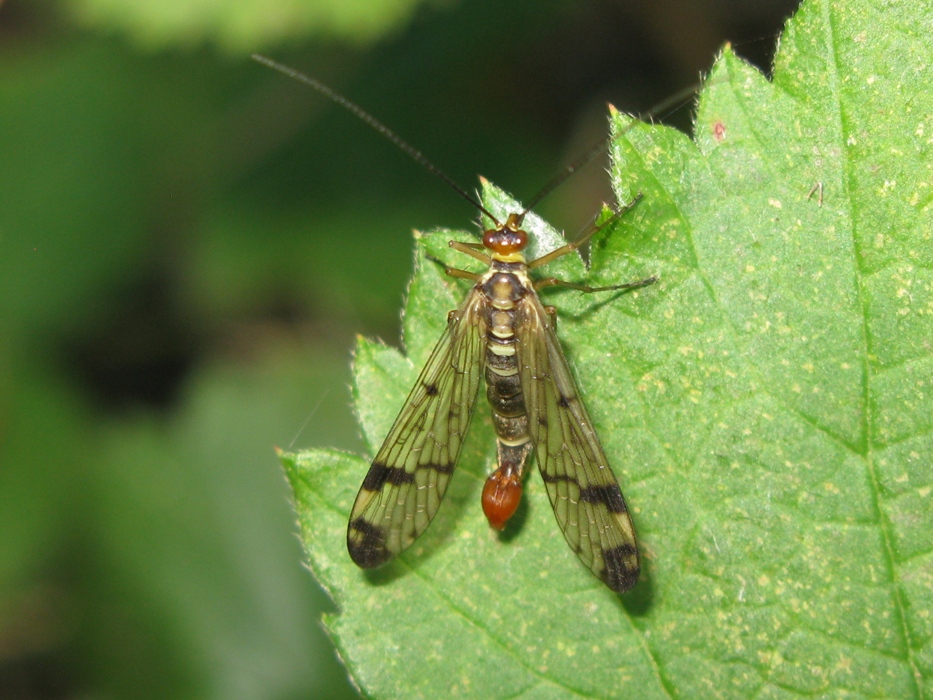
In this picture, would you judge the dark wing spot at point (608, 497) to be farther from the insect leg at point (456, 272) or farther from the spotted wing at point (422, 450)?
the insect leg at point (456, 272)

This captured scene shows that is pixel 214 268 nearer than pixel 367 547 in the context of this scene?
No

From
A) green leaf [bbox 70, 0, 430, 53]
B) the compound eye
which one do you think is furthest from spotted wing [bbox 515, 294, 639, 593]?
green leaf [bbox 70, 0, 430, 53]

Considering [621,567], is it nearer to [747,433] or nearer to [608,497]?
[608,497]

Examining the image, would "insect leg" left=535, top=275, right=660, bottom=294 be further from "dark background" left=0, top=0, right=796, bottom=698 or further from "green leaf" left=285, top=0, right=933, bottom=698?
"dark background" left=0, top=0, right=796, bottom=698

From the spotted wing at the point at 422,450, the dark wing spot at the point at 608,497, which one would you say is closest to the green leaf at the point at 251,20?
the spotted wing at the point at 422,450

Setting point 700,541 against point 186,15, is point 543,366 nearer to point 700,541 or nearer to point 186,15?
point 700,541

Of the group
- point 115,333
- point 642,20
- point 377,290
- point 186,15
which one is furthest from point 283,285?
point 642,20

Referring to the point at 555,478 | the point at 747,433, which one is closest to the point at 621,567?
the point at 555,478
